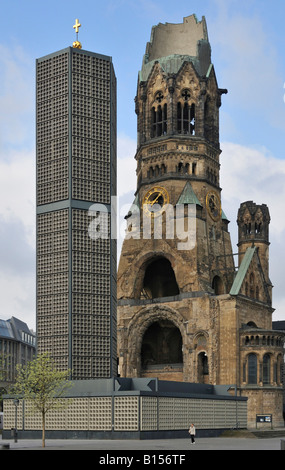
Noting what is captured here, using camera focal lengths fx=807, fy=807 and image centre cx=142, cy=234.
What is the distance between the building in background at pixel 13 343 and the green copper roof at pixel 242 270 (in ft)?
248

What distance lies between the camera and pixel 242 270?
10025 centimetres

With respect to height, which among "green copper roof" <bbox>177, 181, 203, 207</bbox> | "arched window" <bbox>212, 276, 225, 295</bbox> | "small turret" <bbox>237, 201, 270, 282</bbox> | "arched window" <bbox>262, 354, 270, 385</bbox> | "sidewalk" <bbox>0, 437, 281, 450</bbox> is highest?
"green copper roof" <bbox>177, 181, 203, 207</bbox>

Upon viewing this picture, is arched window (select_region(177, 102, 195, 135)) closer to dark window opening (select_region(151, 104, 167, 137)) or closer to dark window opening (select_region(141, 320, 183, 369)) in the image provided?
→ dark window opening (select_region(151, 104, 167, 137))

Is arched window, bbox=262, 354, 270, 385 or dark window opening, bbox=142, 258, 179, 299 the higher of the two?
dark window opening, bbox=142, 258, 179, 299

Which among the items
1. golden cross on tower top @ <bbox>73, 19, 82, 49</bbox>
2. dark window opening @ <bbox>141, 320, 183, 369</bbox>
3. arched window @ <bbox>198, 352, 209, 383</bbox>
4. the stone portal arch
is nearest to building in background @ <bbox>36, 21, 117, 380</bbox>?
golden cross on tower top @ <bbox>73, 19, 82, 49</bbox>

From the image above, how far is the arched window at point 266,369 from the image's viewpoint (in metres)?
93.6

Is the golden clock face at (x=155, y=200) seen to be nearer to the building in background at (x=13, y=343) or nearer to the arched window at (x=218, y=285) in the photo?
the arched window at (x=218, y=285)

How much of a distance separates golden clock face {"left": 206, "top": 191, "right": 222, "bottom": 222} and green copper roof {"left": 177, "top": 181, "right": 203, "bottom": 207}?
272 centimetres

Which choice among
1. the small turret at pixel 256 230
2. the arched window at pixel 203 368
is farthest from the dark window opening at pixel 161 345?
the small turret at pixel 256 230

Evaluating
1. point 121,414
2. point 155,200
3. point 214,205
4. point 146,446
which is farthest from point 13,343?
point 146,446

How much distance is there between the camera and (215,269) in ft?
334

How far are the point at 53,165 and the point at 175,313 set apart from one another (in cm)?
2870

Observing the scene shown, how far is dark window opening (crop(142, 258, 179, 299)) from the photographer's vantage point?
105812 millimetres
